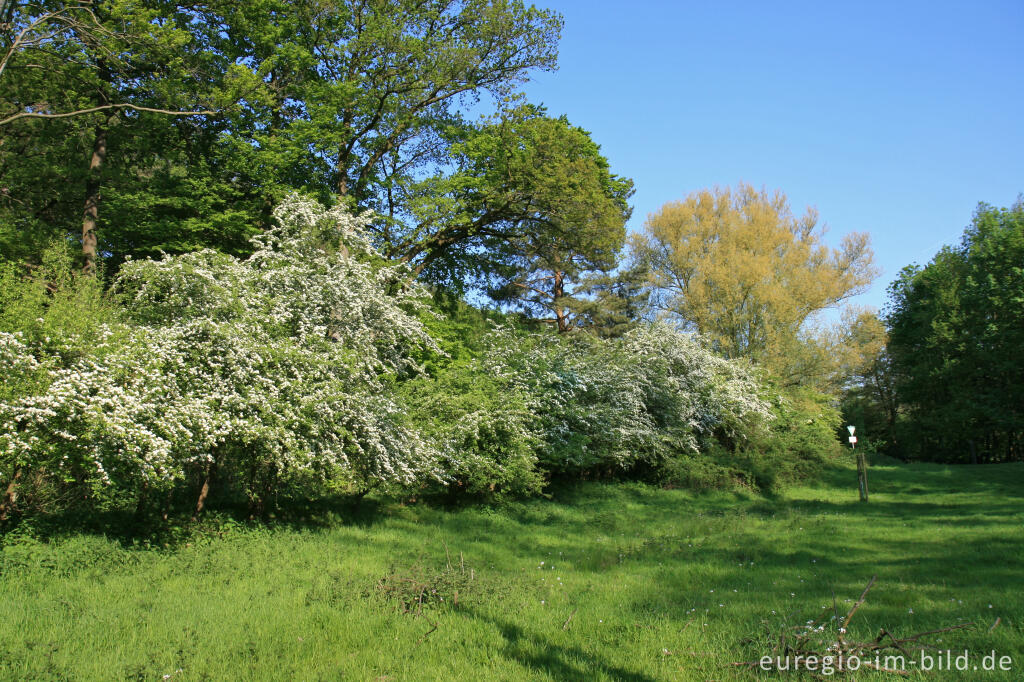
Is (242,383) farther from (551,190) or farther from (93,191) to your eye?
(551,190)

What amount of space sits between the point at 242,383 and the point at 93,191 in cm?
1197

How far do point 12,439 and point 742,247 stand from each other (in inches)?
1346

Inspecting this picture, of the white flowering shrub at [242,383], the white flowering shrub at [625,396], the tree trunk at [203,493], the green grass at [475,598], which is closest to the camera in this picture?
the green grass at [475,598]

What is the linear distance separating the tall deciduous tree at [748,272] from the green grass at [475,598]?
2101 cm

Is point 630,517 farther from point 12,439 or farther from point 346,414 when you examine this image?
point 12,439

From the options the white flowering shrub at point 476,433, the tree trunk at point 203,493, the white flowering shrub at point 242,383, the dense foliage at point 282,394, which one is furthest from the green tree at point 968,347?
the tree trunk at point 203,493

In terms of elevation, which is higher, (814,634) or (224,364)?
(224,364)

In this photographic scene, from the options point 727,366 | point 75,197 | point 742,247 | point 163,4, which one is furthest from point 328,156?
point 742,247

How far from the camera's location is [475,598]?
23.0ft

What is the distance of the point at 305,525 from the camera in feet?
37.1

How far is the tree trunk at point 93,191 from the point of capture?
1681 centimetres

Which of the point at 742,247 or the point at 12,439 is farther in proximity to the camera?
the point at 742,247


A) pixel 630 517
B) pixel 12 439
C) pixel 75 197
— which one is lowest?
pixel 630 517

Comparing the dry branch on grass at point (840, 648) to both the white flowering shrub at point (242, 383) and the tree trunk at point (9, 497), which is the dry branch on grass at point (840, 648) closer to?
the white flowering shrub at point (242, 383)
